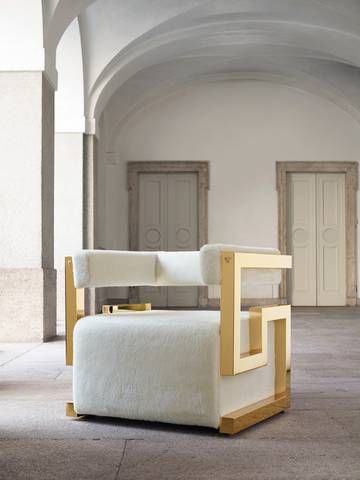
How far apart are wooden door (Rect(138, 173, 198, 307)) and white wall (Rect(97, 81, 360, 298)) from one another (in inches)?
14.4

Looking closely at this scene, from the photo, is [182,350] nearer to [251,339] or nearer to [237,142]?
[251,339]

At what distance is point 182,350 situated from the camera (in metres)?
3.28

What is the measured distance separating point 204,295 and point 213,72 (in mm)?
4472

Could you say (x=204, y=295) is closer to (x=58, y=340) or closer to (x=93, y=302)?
(x=93, y=302)

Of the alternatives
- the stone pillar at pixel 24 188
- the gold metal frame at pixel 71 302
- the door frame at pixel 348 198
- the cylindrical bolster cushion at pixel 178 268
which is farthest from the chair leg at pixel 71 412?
the door frame at pixel 348 198

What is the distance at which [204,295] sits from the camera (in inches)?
608

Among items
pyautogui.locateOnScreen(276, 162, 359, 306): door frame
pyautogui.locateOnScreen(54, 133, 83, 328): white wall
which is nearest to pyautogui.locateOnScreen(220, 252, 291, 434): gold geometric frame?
pyautogui.locateOnScreen(54, 133, 83, 328): white wall

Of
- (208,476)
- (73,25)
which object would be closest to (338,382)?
(208,476)

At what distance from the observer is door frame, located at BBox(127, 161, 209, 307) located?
15438 millimetres

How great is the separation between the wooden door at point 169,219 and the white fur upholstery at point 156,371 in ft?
39.1

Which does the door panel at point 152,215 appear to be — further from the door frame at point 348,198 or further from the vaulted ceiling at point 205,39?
the door frame at point 348,198

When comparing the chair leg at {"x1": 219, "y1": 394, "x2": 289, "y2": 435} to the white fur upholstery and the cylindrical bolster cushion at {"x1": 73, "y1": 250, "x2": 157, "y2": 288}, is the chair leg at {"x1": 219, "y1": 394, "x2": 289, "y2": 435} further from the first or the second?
the cylindrical bolster cushion at {"x1": 73, "y1": 250, "x2": 157, "y2": 288}

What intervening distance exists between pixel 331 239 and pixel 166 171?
12.0 ft

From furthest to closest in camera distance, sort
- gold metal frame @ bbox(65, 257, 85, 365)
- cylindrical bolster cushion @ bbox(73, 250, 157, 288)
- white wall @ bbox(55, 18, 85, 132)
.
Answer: white wall @ bbox(55, 18, 85, 132) < gold metal frame @ bbox(65, 257, 85, 365) < cylindrical bolster cushion @ bbox(73, 250, 157, 288)
